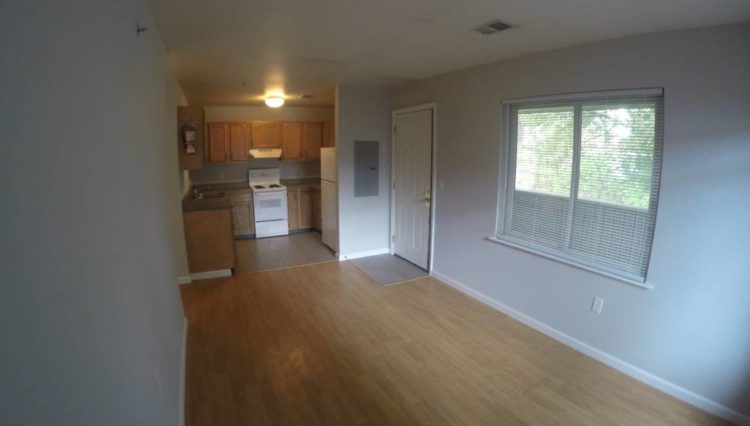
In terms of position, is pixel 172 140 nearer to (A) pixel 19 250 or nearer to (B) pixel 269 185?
(B) pixel 269 185

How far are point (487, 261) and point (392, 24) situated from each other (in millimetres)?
2515

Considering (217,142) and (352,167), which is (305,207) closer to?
(217,142)

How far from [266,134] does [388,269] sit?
3700mm

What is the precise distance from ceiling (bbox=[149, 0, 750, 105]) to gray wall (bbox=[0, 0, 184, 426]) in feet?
2.80

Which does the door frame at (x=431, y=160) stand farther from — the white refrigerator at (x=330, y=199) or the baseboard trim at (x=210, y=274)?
the baseboard trim at (x=210, y=274)

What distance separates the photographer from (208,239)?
15.0 ft

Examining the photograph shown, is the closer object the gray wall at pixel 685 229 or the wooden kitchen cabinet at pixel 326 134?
the gray wall at pixel 685 229

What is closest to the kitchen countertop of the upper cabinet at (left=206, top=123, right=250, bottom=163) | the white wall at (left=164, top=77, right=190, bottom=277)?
the white wall at (left=164, top=77, right=190, bottom=277)

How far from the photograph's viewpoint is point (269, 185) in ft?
23.0

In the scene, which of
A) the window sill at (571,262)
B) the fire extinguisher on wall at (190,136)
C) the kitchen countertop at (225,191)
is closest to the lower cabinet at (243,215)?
the kitchen countertop at (225,191)

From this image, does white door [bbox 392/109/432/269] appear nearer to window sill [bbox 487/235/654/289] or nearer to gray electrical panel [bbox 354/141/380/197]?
gray electrical panel [bbox 354/141/380/197]

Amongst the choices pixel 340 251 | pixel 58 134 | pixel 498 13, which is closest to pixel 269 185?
pixel 340 251

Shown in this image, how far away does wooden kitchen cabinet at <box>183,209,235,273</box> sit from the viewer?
447 centimetres

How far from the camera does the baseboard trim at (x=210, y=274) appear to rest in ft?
15.1
